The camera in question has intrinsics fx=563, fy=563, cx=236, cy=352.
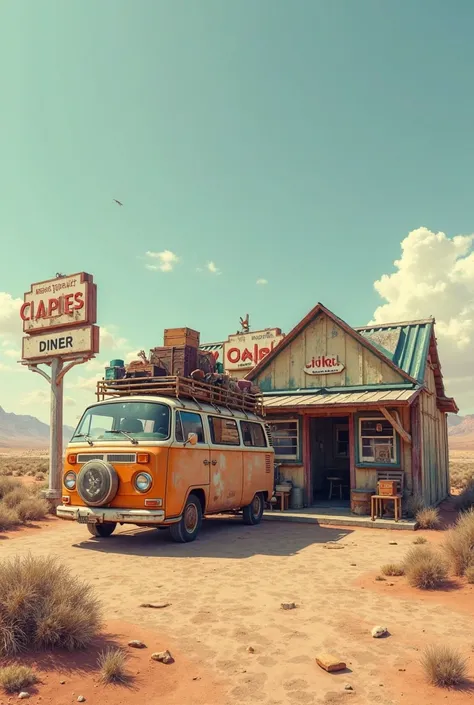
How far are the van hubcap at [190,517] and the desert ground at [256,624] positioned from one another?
1.38 ft

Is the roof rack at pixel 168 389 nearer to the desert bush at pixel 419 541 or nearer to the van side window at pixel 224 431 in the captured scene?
the van side window at pixel 224 431

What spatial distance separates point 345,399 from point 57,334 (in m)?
8.44

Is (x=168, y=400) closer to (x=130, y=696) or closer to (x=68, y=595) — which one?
(x=68, y=595)

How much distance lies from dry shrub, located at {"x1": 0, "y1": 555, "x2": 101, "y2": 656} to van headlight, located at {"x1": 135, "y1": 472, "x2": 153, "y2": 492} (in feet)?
12.9

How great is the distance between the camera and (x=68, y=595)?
510cm

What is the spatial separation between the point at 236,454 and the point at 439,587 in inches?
213

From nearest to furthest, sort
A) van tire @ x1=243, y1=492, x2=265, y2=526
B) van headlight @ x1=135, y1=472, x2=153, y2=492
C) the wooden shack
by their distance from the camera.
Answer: van headlight @ x1=135, y1=472, x2=153, y2=492, van tire @ x1=243, y1=492, x2=265, y2=526, the wooden shack

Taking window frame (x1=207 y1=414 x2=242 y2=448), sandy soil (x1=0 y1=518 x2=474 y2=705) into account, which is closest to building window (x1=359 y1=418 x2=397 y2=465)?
window frame (x1=207 y1=414 x2=242 y2=448)

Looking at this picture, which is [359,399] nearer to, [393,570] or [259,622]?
[393,570]

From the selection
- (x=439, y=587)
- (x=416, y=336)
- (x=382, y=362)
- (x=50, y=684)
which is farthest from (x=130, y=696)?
(x=416, y=336)

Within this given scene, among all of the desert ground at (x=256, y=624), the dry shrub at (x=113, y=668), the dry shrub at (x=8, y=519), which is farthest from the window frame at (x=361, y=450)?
the dry shrub at (x=113, y=668)

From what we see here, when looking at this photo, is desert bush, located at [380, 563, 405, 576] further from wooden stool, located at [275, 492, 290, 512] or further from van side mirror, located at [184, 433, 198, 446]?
wooden stool, located at [275, 492, 290, 512]

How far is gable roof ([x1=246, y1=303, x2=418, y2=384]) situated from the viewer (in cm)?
1487

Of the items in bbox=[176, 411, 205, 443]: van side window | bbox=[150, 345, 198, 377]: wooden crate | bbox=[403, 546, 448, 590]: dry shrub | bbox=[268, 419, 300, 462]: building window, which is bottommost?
bbox=[403, 546, 448, 590]: dry shrub
